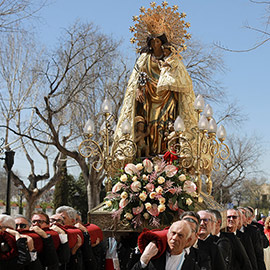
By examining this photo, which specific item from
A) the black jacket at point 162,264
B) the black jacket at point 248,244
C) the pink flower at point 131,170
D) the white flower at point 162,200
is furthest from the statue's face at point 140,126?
the black jacket at point 162,264

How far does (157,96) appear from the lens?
12070 millimetres

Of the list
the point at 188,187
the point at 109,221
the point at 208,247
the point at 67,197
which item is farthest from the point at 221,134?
the point at 67,197

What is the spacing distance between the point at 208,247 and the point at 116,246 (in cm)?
265

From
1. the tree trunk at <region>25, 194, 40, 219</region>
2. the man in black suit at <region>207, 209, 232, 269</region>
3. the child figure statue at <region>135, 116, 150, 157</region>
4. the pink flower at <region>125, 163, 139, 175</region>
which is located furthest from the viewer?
the tree trunk at <region>25, 194, 40, 219</region>

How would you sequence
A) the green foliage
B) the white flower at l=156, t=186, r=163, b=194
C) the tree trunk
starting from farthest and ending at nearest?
the green foliage → the tree trunk → the white flower at l=156, t=186, r=163, b=194

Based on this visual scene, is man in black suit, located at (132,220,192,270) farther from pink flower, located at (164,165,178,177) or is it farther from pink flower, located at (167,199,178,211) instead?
pink flower, located at (164,165,178,177)

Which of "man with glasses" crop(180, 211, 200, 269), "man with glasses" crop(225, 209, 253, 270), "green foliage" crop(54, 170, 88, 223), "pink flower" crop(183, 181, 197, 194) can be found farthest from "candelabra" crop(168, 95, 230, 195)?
"green foliage" crop(54, 170, 88, 223)

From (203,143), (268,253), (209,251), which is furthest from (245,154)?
(209,251)

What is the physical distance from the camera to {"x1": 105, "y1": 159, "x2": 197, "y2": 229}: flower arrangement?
341 inches

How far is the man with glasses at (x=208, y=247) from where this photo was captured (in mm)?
5781

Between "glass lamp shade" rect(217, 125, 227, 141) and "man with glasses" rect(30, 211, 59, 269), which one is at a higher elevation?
"glass lamp shade" rect(217, 125, 227, 141)

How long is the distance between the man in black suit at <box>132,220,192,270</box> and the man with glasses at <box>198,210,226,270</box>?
3.13 feet

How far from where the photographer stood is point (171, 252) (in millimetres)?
4859

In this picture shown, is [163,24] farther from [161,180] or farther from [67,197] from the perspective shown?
[67,197]
